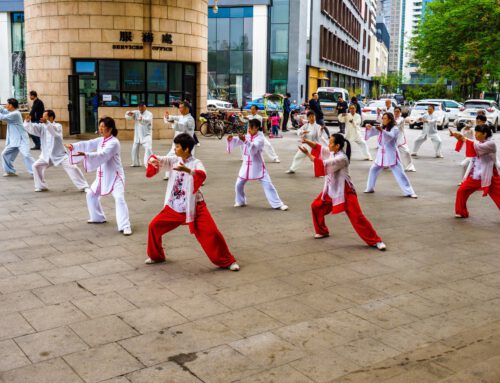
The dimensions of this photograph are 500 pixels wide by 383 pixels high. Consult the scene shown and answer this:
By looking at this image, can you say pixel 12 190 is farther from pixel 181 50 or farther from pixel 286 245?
pixel 181 50

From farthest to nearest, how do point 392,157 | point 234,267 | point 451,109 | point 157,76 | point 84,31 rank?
point 451,109 < point 157,76 < point 84,31 < point 392,157 < point 234,267

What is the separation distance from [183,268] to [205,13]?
17.8 meters

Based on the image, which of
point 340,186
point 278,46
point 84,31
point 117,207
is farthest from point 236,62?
point 340,186

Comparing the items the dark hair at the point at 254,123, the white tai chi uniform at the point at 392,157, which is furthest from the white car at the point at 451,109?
the dark hair at the point at 254,123

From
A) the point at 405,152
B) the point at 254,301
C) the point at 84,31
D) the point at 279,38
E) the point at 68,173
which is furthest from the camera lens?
the point at 279,38

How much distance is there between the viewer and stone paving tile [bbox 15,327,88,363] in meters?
4.50

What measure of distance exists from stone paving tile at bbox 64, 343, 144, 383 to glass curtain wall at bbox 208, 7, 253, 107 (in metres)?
35.9

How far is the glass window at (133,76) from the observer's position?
69.2ft

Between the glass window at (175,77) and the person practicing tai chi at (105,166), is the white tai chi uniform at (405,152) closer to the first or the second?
the person practicing tai chi at (105,166)

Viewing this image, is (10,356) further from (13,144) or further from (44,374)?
(13,144)

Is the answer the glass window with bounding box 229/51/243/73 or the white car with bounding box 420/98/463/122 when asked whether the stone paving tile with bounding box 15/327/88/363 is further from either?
the glass window with bounding box 229/51/243/73

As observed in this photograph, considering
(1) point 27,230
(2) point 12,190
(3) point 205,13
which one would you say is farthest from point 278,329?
(3) point 205,13

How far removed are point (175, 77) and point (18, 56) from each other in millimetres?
24501

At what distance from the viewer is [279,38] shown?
133 ft
